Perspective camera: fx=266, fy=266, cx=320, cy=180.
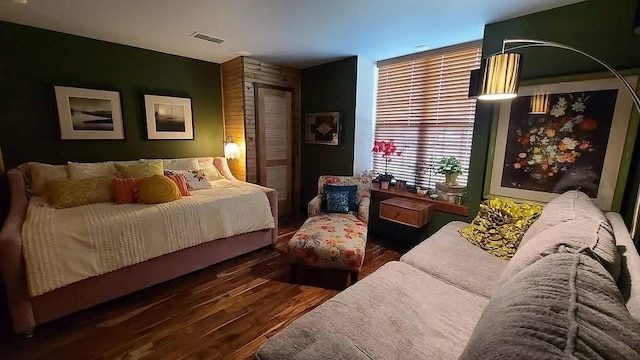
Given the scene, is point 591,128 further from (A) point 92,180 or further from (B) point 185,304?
(A) point 92,180

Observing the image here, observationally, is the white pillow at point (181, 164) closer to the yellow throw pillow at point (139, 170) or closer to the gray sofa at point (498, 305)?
the yellow throw pillow at point (139, 170)

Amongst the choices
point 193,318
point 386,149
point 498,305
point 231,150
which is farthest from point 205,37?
point 498,305

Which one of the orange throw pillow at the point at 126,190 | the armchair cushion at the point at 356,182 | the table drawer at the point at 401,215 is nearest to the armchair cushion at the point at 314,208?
the armchair cushion at the point at 356,182

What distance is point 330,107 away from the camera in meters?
3.75

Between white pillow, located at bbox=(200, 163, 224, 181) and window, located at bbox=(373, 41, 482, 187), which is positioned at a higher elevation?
window, located at bbox=(373, 41, 482, 187)

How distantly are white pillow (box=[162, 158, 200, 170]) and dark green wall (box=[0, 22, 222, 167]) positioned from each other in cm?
35

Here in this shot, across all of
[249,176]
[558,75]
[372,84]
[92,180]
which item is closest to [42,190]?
[92,180]

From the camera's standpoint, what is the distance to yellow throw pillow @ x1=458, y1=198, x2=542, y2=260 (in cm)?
195

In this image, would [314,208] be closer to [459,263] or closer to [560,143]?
[459,263]

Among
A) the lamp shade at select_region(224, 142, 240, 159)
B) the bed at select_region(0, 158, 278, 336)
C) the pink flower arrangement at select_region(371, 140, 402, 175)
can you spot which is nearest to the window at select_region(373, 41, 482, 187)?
the pink flower arrangement at select_region(371, 140, 402, 175)

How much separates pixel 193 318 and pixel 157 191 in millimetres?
1178

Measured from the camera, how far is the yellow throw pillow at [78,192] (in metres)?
2.26

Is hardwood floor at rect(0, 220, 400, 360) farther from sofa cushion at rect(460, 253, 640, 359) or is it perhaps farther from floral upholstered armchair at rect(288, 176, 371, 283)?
sofa cushion at rect(460, 253, 640, 359)

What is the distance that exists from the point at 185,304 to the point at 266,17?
2.47 meters
